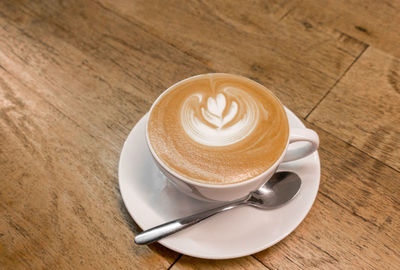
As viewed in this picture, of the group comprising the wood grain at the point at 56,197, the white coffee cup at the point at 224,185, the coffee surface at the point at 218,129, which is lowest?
the wood grain at the point at 56,197

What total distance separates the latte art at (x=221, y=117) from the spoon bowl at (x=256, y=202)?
10 cm

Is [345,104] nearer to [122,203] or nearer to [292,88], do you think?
[292,88]

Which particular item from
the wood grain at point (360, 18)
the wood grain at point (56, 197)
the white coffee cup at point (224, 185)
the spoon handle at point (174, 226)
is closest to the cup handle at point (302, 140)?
the white coffee cup at point (224, 185)

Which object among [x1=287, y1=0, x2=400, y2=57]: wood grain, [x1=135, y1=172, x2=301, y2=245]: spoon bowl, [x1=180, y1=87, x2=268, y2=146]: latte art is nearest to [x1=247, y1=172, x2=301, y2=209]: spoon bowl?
[x1=135, y1=172, x2=301, y2=245]: spoon bowl

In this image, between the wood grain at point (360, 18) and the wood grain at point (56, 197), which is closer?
the wood grain at point (56, 197)

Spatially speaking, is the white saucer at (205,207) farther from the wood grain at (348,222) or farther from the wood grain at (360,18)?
the wood grain at (360,18)

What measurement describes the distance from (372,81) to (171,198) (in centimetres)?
52

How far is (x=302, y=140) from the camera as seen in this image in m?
0.58

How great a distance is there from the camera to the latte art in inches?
22.3

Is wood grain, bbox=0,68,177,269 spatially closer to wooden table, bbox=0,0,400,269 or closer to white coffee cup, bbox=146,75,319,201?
wooden table, bbox=0,0,400,269

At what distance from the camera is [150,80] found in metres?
0.82

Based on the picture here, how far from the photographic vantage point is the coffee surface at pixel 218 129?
1.73ft

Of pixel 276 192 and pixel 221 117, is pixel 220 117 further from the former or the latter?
pixel 276 192

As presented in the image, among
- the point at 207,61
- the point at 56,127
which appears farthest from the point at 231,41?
the point at 56,127
